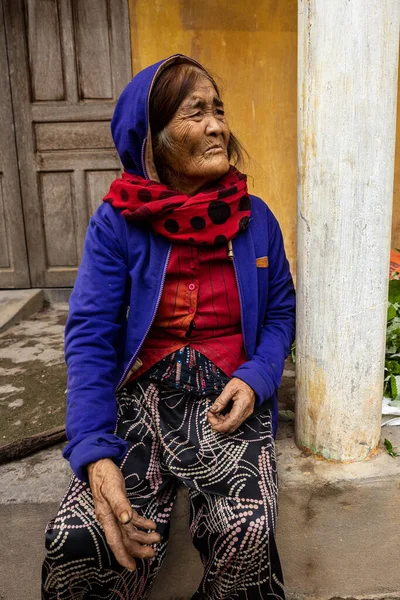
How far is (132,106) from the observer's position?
1.73 meters

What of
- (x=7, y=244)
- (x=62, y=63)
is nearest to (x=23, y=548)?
(x=7, y=244)

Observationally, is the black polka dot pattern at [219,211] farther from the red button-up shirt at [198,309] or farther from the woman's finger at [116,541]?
the woman's finger at [116,541]

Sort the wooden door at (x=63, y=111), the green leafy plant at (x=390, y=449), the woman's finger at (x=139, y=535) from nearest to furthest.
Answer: the woman's finger at (x=139, y=535) → the green leafy plant at (x=390, y=449) → the wooden door at (x=63, y=111)

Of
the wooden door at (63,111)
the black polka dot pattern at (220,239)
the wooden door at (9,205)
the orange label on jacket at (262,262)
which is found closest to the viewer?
the black polka dot pattern at (220,239)

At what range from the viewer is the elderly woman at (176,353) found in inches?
60.3

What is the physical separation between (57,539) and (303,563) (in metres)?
0.94

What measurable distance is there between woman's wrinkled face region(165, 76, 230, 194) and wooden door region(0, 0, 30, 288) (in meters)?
2.95

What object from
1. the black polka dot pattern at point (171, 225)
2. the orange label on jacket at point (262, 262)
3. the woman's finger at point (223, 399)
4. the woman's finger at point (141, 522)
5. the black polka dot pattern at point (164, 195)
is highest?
the black polka dot pattern at point (164, 195)

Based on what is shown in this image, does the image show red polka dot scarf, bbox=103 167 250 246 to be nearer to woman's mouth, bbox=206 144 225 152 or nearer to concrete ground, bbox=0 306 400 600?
woman's mouth, bbox=206 144 225 152

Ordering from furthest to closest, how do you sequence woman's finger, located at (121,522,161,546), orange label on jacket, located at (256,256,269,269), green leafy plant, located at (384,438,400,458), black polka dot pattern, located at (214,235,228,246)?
green leafy plant, located at (384,438,400,458)
orange label on jacket, located at (256,256,269,269)
black polka dot pattern, located at (214,235,228,246)
woman's finger, located at (121,522,161,546)

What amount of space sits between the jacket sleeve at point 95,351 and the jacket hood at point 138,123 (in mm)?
226

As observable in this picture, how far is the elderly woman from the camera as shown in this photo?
5.02ft

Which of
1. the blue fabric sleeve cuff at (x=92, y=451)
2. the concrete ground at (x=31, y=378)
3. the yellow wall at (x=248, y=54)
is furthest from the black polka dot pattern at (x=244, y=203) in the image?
the yellow wall at (x=248, y=54)

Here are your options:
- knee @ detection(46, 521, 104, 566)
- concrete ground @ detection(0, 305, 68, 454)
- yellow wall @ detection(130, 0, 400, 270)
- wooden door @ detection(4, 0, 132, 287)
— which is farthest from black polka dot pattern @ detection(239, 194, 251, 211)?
wooden door @ detection(4, 0, 132, 287)
